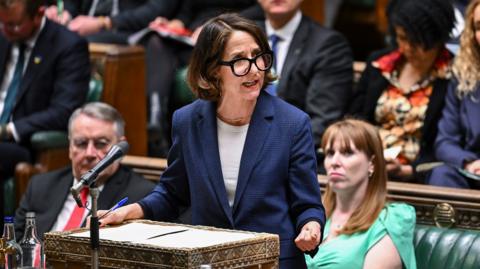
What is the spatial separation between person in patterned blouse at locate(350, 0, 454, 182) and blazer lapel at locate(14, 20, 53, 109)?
164 centimetres

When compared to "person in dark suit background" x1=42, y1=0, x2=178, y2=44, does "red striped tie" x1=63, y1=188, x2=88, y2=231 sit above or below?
below

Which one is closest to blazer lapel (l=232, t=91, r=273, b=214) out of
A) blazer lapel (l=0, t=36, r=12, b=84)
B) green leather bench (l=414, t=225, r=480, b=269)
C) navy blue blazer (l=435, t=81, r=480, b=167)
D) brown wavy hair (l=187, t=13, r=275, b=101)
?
brown wavy hair (l=187, t=13, r=275, b=101)

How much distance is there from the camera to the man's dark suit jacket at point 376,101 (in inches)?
194

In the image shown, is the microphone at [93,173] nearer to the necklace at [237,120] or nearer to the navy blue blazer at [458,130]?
the necklace at [237,120]

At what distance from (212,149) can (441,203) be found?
1343 mm

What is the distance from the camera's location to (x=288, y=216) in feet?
10.2

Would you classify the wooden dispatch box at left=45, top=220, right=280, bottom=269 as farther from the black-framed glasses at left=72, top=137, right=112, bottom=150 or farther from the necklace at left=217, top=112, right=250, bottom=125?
the black-framed glasses at left=72, top=137, right=112, bottom=150

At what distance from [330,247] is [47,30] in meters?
2.34

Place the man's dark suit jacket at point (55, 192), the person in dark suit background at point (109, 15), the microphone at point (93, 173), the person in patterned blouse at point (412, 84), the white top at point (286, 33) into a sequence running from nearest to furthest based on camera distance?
the microphone at point (93, 173)
the man's dark suit jacket at point (55, 192)
the person in patterned blouse at point (412, 84)
the white top at point (286, 33)
the person in dark suit background at point (109, 15)

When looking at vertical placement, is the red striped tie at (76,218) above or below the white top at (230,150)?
below

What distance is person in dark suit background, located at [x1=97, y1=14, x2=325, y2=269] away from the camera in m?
3.06

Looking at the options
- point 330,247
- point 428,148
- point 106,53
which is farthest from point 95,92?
point 330,247

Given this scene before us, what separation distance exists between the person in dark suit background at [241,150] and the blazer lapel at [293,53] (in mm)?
2102

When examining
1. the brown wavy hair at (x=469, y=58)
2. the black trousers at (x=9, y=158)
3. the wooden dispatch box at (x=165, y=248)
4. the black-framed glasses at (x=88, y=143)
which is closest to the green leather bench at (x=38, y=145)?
the black trousers at (x=9, y=158)
